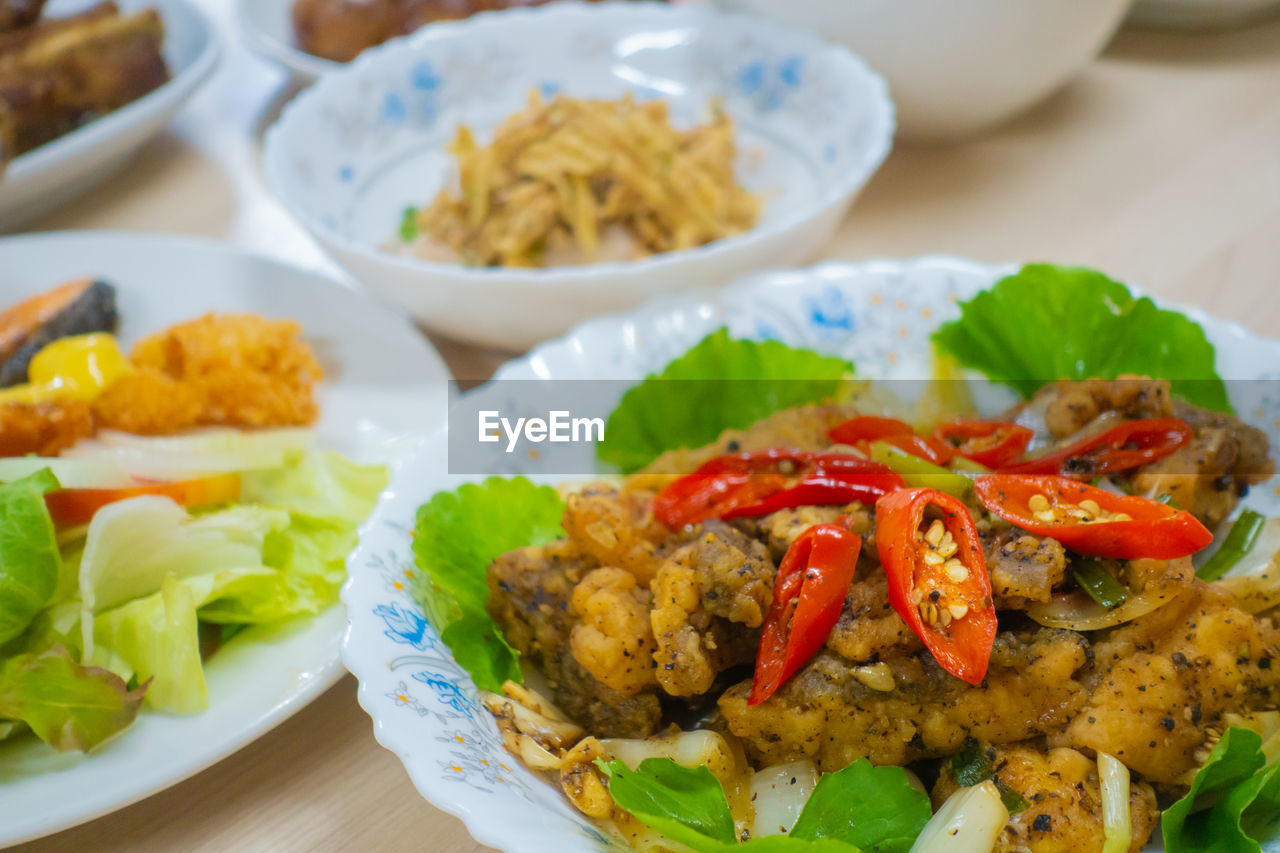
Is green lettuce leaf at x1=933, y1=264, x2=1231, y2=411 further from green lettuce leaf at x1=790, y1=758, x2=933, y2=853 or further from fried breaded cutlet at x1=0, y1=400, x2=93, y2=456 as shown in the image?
fried breaded cutlet at x1=0, y1=400, x2=93, y2=456

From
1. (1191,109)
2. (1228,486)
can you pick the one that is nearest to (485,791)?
(1228,486)

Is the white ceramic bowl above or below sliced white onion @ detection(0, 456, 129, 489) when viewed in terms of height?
above

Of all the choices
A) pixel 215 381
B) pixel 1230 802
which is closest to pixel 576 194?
pixel 215 381

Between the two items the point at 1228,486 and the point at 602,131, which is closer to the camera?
the point at 1228,486

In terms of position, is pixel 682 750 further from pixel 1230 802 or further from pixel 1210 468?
pixel 1210 468

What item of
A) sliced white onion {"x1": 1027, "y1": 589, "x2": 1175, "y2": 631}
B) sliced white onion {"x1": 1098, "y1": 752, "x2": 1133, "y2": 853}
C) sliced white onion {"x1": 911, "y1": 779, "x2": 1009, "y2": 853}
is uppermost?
sliced white onion {"x1": 1027, "y1": 589, "x2": 1175, "y2": 631}

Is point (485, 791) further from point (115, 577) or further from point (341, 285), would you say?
point (341, 285)

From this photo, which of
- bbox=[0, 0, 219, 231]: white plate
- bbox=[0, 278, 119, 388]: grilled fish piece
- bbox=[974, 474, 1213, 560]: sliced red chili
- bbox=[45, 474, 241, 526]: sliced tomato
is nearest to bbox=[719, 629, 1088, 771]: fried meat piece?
bbox=[974, 474, 1213, 560]: sliced red chili
